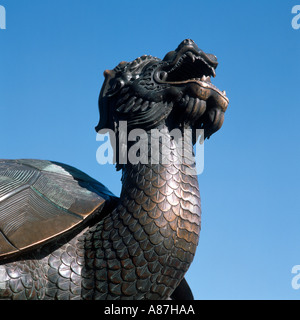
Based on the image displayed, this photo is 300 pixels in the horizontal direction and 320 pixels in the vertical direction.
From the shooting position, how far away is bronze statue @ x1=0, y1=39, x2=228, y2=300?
374 centimetres

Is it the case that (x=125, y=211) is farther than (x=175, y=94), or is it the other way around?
(x=175, y=94)

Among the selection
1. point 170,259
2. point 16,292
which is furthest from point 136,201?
point 16,292

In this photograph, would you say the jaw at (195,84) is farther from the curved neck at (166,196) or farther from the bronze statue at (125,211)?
the curved neck at (166,196)

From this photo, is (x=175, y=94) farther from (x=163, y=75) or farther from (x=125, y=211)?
(x=125, y=211)

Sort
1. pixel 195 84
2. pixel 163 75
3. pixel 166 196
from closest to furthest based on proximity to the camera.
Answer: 1. pixel 166 196
2. pixel 195 84
3. pixel 163 75

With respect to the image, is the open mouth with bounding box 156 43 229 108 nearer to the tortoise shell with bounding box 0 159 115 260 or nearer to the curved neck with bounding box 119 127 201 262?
the curved neck with bounding box 119 127 201 262

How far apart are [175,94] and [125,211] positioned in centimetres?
106

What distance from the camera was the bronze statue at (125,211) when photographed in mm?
3742

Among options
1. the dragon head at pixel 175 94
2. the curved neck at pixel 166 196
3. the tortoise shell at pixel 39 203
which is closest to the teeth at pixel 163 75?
the dragon head at pixel 175 94

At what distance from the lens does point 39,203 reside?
13.0ft

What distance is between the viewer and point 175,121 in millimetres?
4340

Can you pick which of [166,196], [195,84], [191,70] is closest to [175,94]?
[195,84]

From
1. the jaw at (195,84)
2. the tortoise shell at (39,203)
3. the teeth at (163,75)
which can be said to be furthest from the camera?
the teeth at (163,75)
